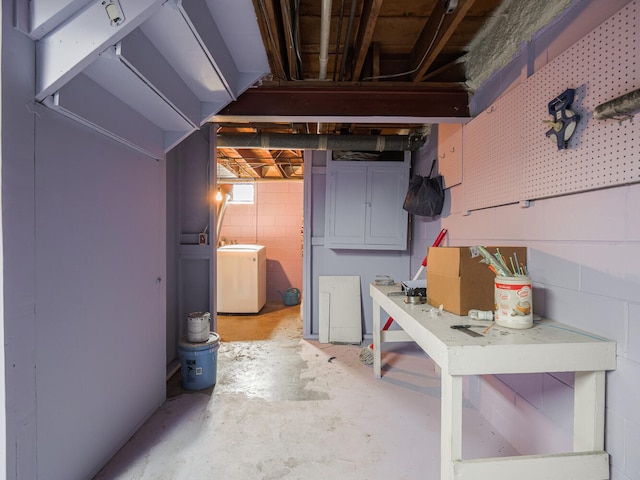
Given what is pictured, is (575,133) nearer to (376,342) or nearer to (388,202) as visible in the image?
(376,342)

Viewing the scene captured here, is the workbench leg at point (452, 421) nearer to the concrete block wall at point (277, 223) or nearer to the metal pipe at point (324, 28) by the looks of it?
the metal pipe at point (324, 28)

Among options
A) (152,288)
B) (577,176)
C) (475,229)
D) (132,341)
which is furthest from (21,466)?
(475,229)

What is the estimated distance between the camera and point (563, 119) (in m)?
1.22

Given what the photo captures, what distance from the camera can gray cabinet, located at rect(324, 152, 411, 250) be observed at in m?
3.21

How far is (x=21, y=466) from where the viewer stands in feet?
3.43

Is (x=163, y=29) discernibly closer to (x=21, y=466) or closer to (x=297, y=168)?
(x=21, y=466)

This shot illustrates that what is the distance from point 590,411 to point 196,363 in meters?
2.22

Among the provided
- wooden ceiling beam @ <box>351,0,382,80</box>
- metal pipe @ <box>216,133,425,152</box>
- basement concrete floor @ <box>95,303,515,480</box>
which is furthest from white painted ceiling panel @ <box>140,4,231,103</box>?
basement concrete floor @ <box>95,303,515,480</box>

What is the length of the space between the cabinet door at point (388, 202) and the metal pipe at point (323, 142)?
0.26 metres

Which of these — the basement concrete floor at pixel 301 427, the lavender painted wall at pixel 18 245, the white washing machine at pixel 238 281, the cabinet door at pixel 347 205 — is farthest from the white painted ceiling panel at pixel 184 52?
the white washing machine at pixel 238 281

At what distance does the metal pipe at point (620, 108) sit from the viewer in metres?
0.91

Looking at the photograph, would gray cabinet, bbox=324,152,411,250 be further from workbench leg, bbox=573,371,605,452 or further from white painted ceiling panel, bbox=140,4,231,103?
workbench leg, bbox=573,371,605,452

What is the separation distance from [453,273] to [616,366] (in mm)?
615

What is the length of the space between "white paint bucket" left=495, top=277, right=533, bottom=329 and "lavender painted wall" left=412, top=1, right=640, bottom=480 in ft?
0.66
